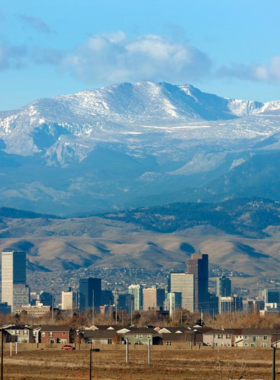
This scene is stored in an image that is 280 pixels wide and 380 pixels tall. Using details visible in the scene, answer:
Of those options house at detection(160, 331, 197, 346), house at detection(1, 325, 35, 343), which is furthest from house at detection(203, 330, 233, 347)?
house at detection(1, 325, 35, 343)

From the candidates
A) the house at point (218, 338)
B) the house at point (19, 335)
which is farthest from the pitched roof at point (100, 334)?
the house at point (218, 338)

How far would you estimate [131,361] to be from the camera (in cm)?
11681

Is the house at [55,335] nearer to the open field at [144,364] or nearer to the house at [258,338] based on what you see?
the open field at [144,364]

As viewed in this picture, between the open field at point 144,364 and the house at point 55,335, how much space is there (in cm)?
1984

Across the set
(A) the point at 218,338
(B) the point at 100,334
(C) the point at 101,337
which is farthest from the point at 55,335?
(A) the point at 218,338

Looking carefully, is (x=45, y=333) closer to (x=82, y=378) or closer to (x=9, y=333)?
(x=9, y=333)

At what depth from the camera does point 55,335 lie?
6348 inches

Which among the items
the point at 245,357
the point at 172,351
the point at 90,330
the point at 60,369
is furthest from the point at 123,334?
the point at 60,369

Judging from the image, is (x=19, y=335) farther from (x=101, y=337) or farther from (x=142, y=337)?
(x=142, y=337)

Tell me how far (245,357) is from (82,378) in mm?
29758

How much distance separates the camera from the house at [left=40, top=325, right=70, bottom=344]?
160m

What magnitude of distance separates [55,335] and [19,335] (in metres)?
6.90

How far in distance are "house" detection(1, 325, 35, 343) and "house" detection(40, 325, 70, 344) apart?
167 cm

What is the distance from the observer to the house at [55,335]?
160m
